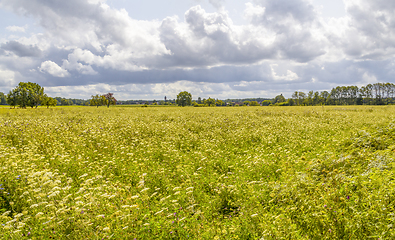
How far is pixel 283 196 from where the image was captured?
4707 millimetres

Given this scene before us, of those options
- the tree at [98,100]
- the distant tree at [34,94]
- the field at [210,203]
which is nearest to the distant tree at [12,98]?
the distant tree at [34,94]

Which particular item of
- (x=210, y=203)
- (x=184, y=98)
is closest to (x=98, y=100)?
(x=184, y=98)

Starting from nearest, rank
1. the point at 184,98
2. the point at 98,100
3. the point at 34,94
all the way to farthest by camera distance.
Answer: the point at 34,94
the point at 98,100
the point at 184,98

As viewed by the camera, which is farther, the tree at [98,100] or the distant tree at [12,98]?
the tree at [98,100]

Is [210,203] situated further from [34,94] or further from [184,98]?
[184,98]

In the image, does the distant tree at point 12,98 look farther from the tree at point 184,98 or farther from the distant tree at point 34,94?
the tree at point 184,98

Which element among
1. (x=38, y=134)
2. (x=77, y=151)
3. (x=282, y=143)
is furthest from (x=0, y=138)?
(x=282, y=143)

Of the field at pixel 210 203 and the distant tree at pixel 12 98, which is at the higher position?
the distant tree at pixel 12 98

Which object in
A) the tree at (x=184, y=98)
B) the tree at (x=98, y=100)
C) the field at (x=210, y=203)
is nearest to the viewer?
the field at (x=210, y=203)

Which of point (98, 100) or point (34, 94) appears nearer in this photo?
point (34, 94)

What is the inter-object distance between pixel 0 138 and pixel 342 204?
1360 centimetres

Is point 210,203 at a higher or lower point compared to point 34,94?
lower

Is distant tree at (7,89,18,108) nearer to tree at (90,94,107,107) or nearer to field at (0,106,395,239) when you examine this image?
tree at (90,94,107,107)

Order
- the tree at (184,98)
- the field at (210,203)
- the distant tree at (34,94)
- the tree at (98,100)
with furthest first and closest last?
the tree at (184,98), the tree at (98,100), the distant tree at (34,94), the field at (210,203)
